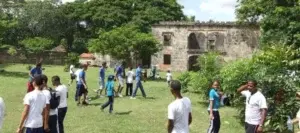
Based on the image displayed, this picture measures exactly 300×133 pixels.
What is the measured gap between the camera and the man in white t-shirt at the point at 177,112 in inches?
229

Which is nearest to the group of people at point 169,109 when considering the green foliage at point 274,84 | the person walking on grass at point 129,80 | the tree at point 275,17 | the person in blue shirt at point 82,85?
the green foliage at point 274,84

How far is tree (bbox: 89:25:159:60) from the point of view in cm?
3033

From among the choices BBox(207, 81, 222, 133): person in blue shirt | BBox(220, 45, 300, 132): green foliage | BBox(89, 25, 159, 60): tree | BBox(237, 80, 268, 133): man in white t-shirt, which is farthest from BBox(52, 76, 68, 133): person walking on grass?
BBox(89, 25, 159, 60): tree

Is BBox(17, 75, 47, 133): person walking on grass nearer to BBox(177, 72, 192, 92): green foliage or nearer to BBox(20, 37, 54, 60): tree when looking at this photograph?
BBox(177, 72, 192, 92): green foliage

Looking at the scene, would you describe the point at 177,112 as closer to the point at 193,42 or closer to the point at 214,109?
the point at 214,109

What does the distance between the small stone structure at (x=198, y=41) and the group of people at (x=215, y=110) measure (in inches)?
1276

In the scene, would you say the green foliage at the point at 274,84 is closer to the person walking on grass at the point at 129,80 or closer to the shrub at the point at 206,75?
the shrub at the point at 206,75

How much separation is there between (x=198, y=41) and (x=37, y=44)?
1839 centimetres

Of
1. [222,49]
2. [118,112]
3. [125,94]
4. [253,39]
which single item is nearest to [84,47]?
[222,49]

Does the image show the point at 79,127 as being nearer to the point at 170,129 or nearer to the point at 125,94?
the point at 170,129

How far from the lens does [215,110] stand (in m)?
9.24

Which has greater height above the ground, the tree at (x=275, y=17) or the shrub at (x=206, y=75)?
the tree at (x=275, y=17)

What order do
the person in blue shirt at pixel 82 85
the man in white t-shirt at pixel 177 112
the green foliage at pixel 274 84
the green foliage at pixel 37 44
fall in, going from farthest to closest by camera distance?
1. the green foliage at pixel 37 44
2. the person in blue shirt at pixel 82 85
3. the green foliage at pixel 274 84
4. the man in white t-shirt at pixel 177 112

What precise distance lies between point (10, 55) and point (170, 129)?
42845 millimetres
